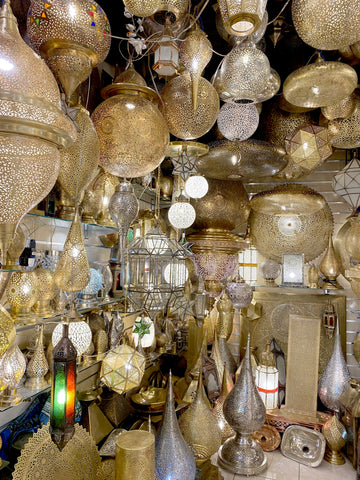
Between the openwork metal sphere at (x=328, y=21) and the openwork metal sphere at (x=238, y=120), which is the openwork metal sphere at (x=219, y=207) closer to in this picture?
the openwork metal sphere at (x=238, y=120)

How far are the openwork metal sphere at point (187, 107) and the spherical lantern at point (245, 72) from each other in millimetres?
57

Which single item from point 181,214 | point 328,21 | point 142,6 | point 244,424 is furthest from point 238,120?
point 244,424

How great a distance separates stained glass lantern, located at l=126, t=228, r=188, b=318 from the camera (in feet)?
3.26

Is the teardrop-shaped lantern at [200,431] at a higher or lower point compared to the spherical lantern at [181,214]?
lower

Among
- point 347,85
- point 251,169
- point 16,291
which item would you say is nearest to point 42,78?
point 16,291

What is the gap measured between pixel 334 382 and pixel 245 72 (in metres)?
1.73

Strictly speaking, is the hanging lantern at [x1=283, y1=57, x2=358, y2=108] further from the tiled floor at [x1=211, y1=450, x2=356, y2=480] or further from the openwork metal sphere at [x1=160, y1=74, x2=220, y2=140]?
the tiled floor at [x1=211, y1=450, x2=356, y2=480]

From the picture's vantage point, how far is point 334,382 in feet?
6.22

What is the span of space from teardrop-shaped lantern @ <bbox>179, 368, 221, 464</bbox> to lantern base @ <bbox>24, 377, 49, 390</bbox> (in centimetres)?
80

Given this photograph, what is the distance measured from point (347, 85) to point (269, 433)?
174 centimetres

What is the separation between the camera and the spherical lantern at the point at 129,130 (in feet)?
2.45

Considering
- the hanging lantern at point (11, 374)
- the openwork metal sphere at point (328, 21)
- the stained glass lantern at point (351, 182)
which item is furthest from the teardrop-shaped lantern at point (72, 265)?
the stained glass lantern at point (351, 182)

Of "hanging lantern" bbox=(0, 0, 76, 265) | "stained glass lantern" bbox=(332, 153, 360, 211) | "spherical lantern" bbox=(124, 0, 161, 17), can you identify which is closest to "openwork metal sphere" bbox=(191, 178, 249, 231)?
"stained glass lantern" bbox=(332, 153, 360, 211)

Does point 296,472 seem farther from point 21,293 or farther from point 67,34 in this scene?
point 67,34
